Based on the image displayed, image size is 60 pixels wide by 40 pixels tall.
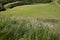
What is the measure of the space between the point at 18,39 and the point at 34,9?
13.1 meters

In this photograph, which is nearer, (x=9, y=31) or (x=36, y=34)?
(x=36, y=34)

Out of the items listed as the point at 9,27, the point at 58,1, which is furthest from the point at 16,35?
the point at 58,1

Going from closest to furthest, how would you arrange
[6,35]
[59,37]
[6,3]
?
[59,37]
[6,35]
[6,3]

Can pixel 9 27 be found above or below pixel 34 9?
above

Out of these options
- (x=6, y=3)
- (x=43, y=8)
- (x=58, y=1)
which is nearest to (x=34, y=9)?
(x=43, y=8)

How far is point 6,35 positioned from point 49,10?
1266 centimetres

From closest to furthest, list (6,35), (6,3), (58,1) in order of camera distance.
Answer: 1. (6,35)
2. (58,1)
3. (6,3)

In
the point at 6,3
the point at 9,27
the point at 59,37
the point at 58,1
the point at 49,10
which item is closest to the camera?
the point at 59,37

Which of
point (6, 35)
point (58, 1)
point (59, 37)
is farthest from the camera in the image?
point (58, 1)

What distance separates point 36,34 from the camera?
297 inches

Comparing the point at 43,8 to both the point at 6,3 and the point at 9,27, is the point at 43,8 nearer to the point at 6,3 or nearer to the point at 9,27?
the point at 6,3

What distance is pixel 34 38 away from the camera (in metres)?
7.57

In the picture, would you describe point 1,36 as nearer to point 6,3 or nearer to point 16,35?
point 16,35

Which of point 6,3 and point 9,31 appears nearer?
point 9,31
